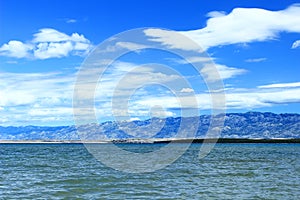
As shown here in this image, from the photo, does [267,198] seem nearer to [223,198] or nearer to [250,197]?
[250,197]

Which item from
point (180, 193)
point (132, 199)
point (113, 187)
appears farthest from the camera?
point (113, 187)

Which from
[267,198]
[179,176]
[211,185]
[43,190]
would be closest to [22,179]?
[43,190]

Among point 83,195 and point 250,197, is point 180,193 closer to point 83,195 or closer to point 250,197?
point 250,197

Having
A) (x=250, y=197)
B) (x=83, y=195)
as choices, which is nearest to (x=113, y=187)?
(x=83, y=195)

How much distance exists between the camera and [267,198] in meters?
34.8

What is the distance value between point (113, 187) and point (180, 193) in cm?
690

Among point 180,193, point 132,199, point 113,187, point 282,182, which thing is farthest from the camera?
point 282,182

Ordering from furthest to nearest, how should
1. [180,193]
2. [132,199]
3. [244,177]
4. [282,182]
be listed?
[244,177] → [282,182] → [180,193] → [132,199]

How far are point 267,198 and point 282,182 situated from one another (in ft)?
35.6

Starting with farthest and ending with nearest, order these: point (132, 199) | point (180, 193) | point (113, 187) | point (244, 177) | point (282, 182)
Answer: point (244, 177) < point (282, 182) < point (113, 187) < point (180, 193) < point (132, 199)

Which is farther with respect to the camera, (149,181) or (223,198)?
(149,181)

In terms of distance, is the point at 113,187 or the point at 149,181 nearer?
the point at 113,187

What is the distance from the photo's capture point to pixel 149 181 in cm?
4506

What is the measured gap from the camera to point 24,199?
112 feet
